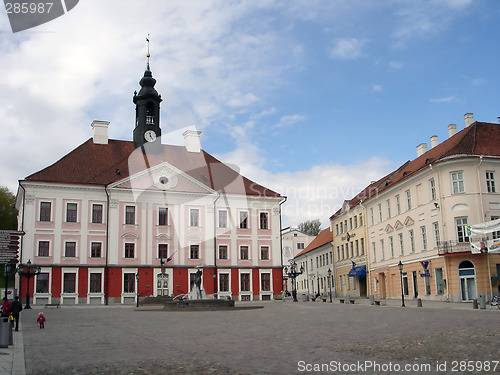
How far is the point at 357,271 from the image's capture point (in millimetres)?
54750

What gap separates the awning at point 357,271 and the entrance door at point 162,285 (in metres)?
18.8

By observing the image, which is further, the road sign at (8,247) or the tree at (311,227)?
the tree at (311,227)

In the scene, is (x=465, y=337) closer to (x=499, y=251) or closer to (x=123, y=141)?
(x=499, y=251)

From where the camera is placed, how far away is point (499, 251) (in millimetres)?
31672

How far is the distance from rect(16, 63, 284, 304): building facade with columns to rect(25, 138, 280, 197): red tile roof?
10 centimetres

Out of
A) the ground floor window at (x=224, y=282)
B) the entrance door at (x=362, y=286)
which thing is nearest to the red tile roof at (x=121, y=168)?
the ground floor window at (x=224, y=282)

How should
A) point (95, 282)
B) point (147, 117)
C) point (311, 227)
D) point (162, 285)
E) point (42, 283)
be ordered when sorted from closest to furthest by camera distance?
point (42, 283) < point (95, 282) < point (162, 285) < point (147, 117) < point (311, 227)

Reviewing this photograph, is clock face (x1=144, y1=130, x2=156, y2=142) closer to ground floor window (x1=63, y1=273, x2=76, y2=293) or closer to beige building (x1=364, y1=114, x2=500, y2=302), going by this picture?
ground floor window (x1=63, y1=273, x2=76, y2=293)

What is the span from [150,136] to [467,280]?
1291 inches

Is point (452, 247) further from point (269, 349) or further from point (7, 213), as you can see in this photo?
point (7, 213)

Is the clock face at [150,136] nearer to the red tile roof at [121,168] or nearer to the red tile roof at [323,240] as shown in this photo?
the red tile roof at [121,168]

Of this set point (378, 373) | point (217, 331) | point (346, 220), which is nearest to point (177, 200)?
point (346, 220)

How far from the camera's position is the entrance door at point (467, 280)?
116ft

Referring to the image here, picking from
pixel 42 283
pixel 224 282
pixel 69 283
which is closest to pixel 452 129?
pixel 224 282
